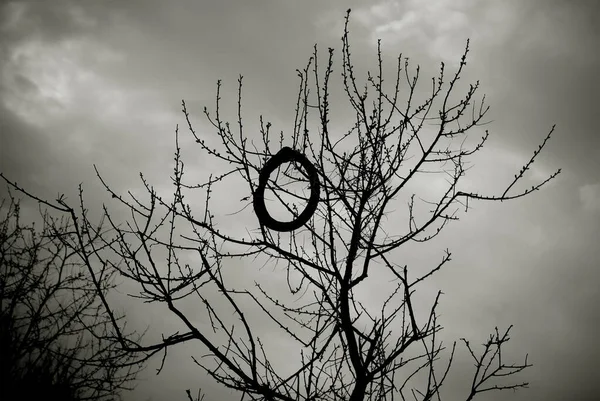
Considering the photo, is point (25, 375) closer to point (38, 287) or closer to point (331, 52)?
point (38, 287)

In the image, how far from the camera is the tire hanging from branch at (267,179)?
4.82m

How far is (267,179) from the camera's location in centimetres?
493

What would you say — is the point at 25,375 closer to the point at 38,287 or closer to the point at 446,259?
the point at 38,287

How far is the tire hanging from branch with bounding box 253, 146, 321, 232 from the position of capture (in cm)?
482

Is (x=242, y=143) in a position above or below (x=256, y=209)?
above

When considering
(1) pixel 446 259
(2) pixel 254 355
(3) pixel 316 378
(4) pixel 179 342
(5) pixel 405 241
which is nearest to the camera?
(2) pixel 254 355

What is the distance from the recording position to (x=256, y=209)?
185 inches

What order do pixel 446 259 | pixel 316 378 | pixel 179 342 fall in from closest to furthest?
pixel 179 342
pixel 316 378
pixel 446 259

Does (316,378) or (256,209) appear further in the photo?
(256,209)

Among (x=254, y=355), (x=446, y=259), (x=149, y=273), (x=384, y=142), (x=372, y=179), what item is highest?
(x=384, y=142)

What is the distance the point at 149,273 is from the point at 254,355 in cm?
135

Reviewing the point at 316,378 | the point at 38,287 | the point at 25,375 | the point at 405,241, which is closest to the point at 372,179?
the point at 405,241

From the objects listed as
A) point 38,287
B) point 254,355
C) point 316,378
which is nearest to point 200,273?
point 254,355

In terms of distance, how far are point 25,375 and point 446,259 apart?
517 cm
